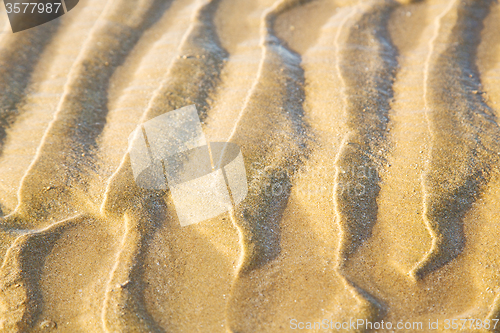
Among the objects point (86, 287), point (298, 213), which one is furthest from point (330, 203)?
point (86, 287)

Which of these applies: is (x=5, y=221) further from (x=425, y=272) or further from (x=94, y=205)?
(x=425, y=272)

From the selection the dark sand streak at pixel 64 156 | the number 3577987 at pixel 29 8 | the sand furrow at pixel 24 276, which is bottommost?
the sand furrow at pixel 24 276

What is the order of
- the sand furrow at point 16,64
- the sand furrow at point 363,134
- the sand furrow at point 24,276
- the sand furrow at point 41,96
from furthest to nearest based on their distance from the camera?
the sand furrow at point 16,64
the sand furrow at point 41,96
the sand furrow at point 363,134
the sand furrow at point 24,276

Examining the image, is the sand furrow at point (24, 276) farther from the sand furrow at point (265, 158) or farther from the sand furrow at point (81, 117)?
the sand furrow at point (265, 158)

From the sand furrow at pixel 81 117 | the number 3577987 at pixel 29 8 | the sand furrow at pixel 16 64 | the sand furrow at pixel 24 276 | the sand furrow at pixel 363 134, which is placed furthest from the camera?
the number 3577987 at pixel 29 8

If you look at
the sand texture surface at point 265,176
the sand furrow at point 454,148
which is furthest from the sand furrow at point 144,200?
the sand furrow at point 454,148

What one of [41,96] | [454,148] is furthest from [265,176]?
[41,96]

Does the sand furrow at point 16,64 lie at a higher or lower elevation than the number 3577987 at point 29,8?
lower
